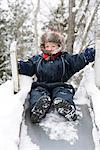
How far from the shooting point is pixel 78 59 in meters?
3.50

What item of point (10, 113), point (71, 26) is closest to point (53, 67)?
point (10, 113)

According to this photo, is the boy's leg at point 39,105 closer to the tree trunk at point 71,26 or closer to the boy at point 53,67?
the boy at point 53,67

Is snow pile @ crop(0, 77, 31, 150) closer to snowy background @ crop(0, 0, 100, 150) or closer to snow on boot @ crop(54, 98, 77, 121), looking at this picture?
snowy background @ crop(0, 0, 100, 150)

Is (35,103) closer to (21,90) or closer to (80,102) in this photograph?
(21,90)

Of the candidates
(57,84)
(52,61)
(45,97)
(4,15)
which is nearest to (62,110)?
(45,97)

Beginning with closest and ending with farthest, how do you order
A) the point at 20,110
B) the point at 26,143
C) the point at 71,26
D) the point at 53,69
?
the point at 26,143 < the point at 20,110 < the point at 53,69 < the point at 71,26

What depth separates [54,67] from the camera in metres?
3.44

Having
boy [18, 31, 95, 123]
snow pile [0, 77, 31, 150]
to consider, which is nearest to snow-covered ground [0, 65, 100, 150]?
snow pile [0, 77, 31, 150]

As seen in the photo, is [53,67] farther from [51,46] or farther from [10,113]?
[10,113]

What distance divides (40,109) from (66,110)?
0.21 meters

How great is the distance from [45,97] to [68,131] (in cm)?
39

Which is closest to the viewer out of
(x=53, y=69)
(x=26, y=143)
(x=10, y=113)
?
(x=26, y=143)

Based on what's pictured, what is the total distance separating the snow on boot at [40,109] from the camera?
297cm

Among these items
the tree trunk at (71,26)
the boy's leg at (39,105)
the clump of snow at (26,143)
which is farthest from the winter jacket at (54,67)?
the tree trunk at (71,26)
